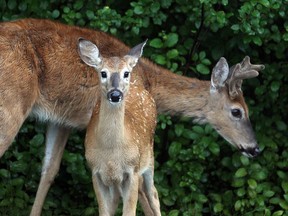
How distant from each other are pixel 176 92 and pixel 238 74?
25.1 inches

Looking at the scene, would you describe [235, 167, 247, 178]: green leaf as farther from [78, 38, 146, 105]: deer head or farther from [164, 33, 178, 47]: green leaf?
[78, 38, 146, 105]: deer head

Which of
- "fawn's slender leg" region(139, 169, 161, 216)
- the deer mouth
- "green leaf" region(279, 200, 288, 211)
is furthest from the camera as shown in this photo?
"green leaf" region(279, 200, 288, 211)

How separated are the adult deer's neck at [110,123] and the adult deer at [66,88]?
108 centimetres

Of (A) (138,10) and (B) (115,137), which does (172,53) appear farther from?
(B) (115,137)

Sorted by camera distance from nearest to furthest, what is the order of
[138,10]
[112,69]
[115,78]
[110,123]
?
1. [115,78]
2. [112,69]
3. [110,123]
4. [138,10]

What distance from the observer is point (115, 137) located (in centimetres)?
954

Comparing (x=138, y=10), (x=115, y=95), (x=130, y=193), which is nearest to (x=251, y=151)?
(x=138, y=10)

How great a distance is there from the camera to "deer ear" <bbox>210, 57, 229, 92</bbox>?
11.0m

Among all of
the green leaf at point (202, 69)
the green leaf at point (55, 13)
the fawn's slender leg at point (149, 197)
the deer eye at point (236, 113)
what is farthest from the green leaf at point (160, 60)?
the fawn's slender leg at point (149, 197)

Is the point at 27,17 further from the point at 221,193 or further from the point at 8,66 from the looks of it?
the point at 221,193

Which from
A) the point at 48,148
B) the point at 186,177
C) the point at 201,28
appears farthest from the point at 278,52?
the point at 48,148

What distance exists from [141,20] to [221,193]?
88.3 inches

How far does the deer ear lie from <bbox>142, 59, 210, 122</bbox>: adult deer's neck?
0.10 meters

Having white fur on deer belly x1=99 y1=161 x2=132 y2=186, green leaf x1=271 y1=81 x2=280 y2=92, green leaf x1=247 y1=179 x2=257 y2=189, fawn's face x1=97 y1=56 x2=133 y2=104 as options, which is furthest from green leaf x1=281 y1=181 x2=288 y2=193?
fawn's face x1=97 y1=56 x2=133 y2=104
